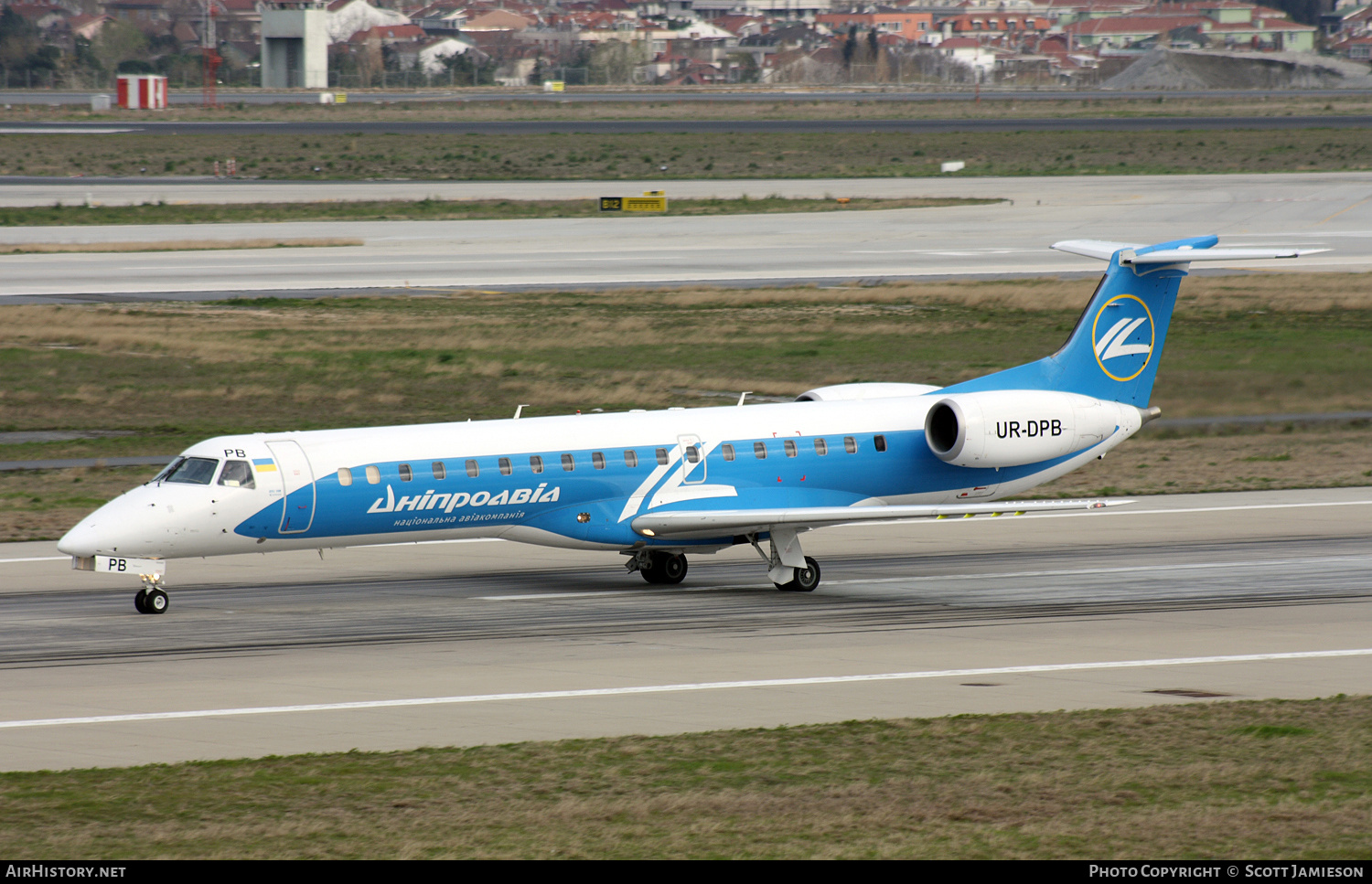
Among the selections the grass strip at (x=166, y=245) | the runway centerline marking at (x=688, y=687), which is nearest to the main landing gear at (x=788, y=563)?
the runway centerline marking at (x=688, y=687)

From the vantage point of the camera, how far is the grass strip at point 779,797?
15180mm

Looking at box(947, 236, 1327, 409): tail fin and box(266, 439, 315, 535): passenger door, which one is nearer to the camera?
box(266, 439, 315, 535): passenger door

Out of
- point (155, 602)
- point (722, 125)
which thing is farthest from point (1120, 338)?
point (722, 125)

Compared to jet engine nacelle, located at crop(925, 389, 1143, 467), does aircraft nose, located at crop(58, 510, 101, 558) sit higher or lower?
lower

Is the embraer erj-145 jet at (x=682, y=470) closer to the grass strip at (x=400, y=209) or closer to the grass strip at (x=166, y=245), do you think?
the grass strip at (x=166, y=245)

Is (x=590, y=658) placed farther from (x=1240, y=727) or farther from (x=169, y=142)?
(x=169, y=142)

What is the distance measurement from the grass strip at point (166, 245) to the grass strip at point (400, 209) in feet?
25.0

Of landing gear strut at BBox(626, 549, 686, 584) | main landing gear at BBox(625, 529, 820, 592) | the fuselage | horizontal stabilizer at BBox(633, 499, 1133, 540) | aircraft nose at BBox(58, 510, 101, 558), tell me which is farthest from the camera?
landing gear strut at BBox(626, 549, 686, 584)

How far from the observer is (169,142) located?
129250 millimetres

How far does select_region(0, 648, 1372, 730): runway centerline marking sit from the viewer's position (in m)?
20.9

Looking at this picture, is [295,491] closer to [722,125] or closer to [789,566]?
[789,566]

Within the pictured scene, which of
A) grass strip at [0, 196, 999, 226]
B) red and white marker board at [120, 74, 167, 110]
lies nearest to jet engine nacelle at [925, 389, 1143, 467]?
grass strip at [0, 196, 999, 226]

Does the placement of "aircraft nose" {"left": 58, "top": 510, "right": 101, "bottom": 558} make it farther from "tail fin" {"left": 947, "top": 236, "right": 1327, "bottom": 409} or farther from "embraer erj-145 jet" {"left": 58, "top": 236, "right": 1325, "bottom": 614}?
"tail fin" {"left": 947, "top": 236, "right": 1327, "bottom": 409}

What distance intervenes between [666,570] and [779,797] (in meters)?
14.5
